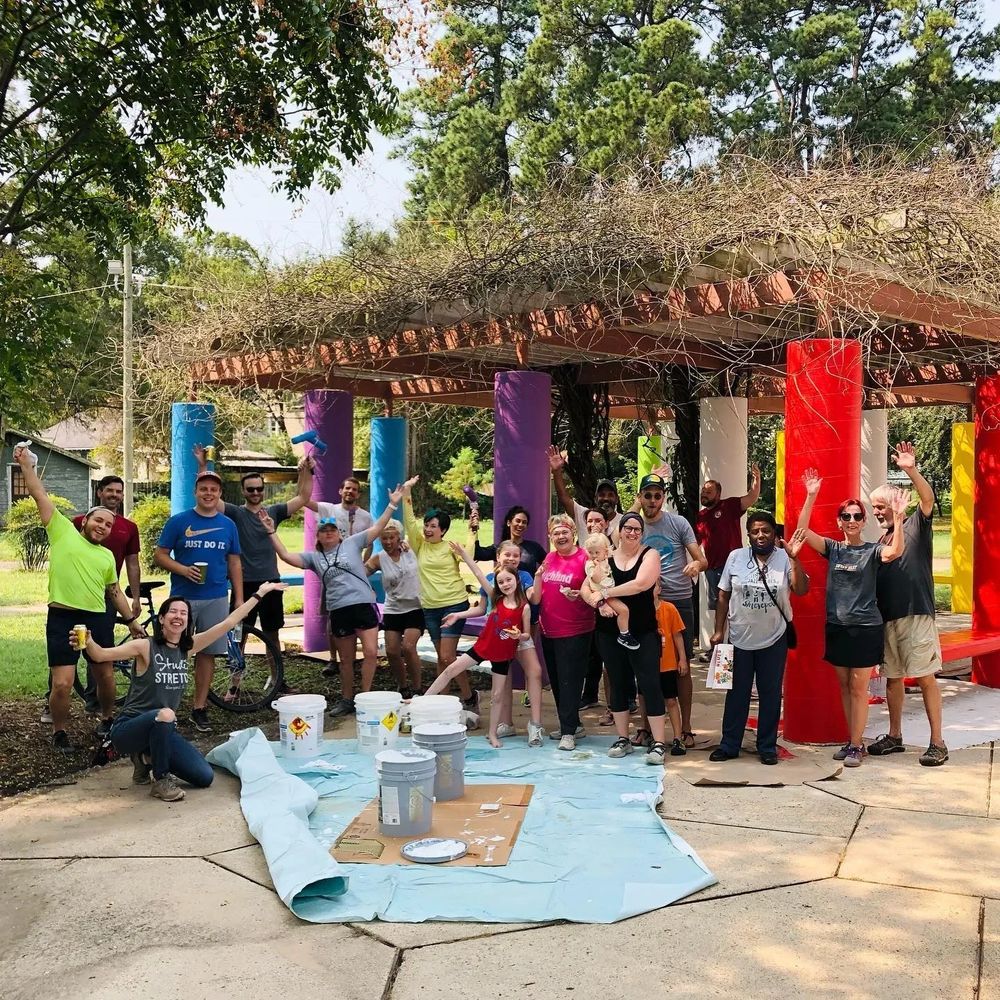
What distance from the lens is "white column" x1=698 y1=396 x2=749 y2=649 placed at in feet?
36.0

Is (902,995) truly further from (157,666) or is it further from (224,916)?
(157,666)

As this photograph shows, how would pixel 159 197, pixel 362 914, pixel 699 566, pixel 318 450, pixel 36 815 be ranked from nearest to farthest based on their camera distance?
1. pixel 362 914
2. pixel 36 815
3. pixel 699 566
4. pixel 159 197
5. pixel 318 450

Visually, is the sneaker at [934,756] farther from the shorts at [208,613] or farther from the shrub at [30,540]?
the shrub at [30,540]

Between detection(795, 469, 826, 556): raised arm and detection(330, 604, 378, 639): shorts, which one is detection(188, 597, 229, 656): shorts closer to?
detection(330, 604, 378, 639): shorts

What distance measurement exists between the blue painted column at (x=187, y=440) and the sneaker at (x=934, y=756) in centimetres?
673

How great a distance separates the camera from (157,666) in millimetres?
6090

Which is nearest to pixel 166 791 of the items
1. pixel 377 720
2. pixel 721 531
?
pixel 377 720

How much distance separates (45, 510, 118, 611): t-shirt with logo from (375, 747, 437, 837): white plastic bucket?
8.74 ft

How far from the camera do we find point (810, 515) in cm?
688

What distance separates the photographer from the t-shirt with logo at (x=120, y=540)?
7549 millimetres

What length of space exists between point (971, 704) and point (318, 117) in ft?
22.7

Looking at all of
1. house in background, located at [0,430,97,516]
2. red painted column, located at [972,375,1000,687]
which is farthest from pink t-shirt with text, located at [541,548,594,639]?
house in background, located at [0,430,97,516]

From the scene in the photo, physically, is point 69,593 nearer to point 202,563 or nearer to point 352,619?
point 202,563

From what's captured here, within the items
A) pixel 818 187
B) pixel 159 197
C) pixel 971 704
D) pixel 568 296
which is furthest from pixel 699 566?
pixel 159 197
